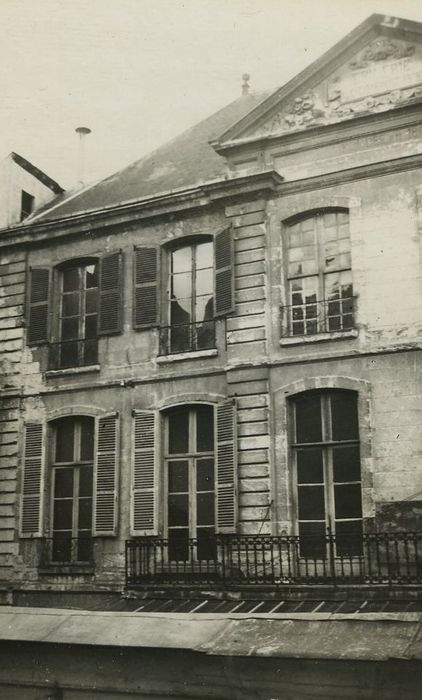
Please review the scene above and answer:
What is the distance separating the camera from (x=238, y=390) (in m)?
12.0

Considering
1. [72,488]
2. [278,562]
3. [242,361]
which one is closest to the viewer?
[278,562]

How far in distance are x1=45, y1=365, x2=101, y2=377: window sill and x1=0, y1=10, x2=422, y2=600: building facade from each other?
0.03 metres

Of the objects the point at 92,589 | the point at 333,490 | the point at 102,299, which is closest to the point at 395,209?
the point at 333,490

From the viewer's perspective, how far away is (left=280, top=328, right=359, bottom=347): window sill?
37.6 ft

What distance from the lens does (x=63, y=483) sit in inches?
527

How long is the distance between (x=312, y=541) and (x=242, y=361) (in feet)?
9.39

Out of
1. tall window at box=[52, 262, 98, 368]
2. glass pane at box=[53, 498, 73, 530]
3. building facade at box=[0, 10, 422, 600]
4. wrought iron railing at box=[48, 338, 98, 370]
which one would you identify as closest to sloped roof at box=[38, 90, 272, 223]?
building facade at box=[0, 10, 422, 600]

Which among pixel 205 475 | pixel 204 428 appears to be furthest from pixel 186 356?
pixel 205 475

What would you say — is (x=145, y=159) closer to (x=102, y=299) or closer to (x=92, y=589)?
(x=102, y=299)

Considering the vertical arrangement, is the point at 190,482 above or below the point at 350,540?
above

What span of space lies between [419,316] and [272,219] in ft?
9.55

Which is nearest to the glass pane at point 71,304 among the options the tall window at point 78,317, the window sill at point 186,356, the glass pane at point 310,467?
the tall window at point 78,317

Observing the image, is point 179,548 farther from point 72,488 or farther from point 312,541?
point 72,488

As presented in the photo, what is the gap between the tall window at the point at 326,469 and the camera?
A: 11141mm
